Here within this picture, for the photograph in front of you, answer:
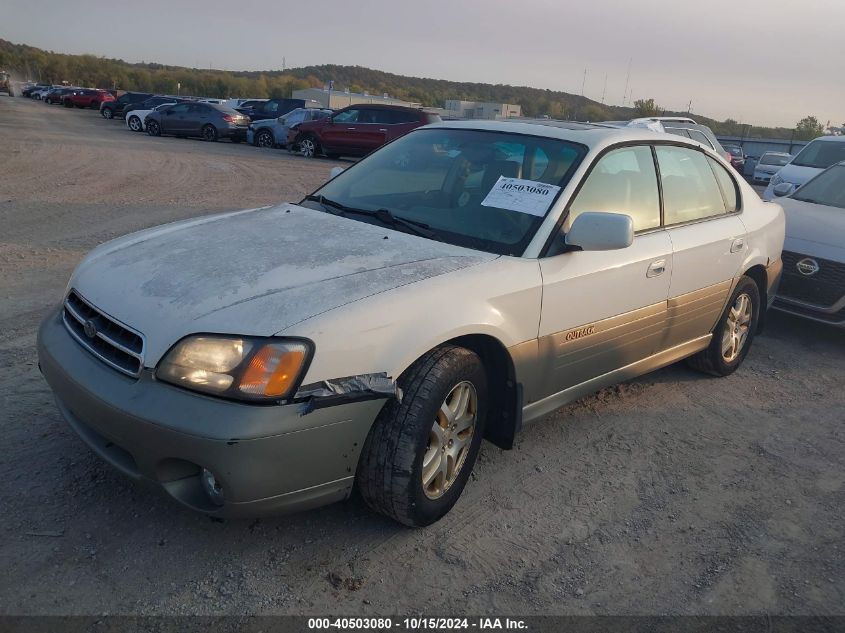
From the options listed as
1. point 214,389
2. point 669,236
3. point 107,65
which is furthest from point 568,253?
point 107,65

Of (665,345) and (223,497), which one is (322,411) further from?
(665,345)

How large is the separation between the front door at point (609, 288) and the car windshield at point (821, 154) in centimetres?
957

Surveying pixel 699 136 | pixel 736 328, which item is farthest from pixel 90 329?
pixel 699 136

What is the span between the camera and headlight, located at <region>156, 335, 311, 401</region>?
244 centimetres

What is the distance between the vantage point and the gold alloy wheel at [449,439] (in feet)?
9.58

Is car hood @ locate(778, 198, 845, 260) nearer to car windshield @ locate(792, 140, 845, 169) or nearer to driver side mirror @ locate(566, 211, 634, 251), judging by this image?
driver side mirror @ locate(566, 211, 634, 251)

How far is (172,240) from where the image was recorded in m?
3.32

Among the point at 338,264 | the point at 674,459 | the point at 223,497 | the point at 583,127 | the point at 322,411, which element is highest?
the point at 583,127

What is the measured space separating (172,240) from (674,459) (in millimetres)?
2829

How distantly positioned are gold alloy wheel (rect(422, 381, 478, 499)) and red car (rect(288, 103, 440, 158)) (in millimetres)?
17528

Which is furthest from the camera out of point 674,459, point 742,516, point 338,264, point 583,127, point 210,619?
point 583,127

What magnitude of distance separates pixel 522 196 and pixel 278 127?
22.1 meters

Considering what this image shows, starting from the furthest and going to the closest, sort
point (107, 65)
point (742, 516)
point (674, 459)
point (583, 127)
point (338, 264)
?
point (107, 65), point (583, 127), point (674, 459), point (742, 516), point (338, 264)

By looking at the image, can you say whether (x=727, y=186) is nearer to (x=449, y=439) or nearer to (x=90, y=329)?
(x=449, y=439)
